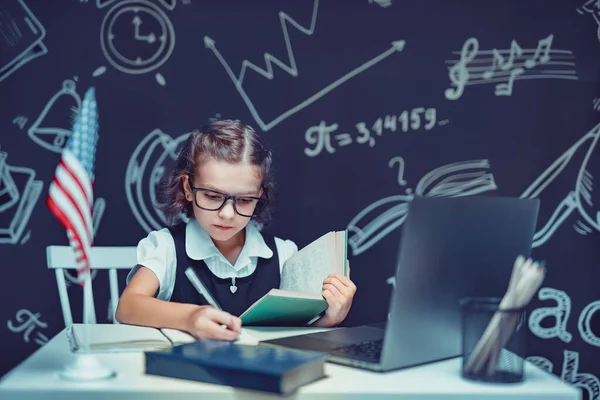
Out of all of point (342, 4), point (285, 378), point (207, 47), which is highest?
point (342, 4)

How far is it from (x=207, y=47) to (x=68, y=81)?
0.45 m

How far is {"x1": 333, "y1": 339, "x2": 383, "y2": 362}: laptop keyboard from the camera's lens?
112cm

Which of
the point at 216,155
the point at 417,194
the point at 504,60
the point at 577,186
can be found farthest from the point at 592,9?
the point at 216,155

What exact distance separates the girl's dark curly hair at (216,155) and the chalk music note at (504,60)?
90cm

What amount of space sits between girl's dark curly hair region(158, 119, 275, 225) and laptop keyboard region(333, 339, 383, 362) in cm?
60

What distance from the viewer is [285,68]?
2.35 meters

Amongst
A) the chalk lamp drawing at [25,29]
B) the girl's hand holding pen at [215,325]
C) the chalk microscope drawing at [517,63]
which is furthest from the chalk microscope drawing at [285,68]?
the girl's hand holding pen at [215,325]

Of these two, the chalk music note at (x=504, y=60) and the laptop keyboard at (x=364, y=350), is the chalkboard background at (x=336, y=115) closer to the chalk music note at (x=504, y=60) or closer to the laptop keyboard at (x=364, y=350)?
the chalk music note at (x=504, y=60)

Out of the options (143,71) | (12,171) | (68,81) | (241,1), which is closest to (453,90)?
(241,1)

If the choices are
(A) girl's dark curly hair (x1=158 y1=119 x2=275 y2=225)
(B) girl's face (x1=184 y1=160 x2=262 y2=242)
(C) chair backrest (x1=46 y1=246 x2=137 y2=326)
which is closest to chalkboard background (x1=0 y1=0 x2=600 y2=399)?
(C) chair backrest (x1=46 y1=246 x2=137 y2=326)

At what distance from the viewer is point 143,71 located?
7.63 feet

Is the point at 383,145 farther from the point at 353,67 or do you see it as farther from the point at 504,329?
the point at 504,329

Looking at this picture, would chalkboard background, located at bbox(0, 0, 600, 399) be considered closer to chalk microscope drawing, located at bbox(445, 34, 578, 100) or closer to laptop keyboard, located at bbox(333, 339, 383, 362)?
chalk microscope drawing, located at bbox(445, 34, 578, 100)

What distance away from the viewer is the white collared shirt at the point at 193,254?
5.70ft
